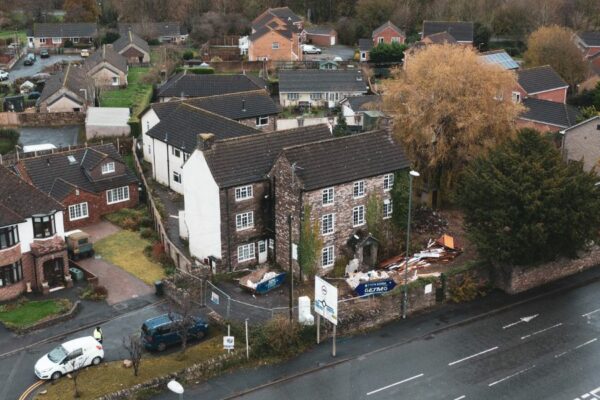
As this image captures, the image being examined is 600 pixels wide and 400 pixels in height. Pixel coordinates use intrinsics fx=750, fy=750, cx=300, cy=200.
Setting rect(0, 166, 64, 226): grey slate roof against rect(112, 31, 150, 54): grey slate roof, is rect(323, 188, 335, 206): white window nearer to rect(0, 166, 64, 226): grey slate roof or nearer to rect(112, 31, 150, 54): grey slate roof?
rect(0, 166, 64, 226): grey slate roof

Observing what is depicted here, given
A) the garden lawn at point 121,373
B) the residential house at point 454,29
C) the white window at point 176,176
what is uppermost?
the residential house at point 454,29

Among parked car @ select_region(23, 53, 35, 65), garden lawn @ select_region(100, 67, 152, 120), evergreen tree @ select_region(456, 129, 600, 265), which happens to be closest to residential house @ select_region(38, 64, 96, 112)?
garden lawn @ select_region(100, 67, 152, 120)

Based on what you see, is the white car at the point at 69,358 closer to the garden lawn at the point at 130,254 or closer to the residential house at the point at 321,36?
the garden lawn at the point at 130,254

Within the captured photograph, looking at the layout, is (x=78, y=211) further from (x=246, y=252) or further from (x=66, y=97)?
(x=66, y=97)

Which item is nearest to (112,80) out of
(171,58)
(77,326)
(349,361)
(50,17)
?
(171,58)

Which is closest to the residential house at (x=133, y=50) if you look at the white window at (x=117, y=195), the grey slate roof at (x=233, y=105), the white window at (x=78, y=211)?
the grey slate roof at (x=233, y=105)

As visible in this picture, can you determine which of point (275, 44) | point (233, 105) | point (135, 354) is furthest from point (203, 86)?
point (135, 354)
